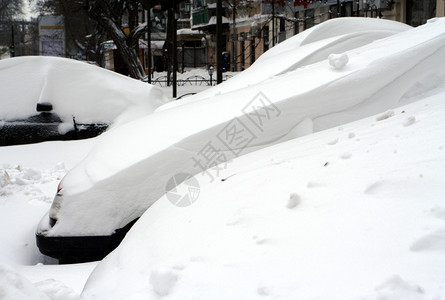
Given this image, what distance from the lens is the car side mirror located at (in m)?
7.01

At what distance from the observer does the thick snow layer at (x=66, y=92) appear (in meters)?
7.13

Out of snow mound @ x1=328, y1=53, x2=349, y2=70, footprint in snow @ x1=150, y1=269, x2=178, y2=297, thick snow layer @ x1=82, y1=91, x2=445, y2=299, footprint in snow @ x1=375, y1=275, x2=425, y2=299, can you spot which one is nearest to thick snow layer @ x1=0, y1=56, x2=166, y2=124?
snow mound @ x1=328, y1=53, x2=349, y2=70

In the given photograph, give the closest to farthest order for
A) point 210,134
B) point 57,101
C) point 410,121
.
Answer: point 410,121 < point 210,134 < point 57,101

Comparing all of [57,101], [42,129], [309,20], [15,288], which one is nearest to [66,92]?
[57,101]

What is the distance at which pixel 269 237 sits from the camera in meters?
2.21

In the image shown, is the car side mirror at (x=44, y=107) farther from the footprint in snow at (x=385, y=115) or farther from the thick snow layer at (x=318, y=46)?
the footprint in snow at (x=385, y=115)

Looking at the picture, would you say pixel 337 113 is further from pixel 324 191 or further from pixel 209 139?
pixel 324 191

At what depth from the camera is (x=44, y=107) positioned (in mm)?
7027

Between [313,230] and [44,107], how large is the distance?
18.3ft

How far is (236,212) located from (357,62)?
1779mm
